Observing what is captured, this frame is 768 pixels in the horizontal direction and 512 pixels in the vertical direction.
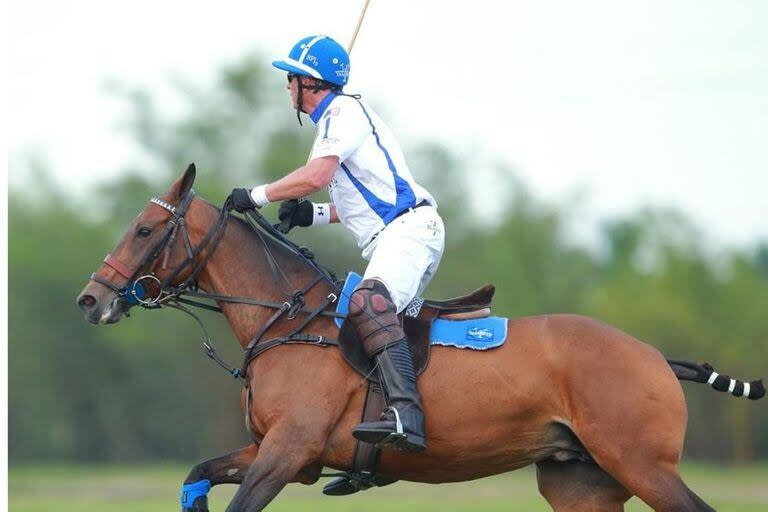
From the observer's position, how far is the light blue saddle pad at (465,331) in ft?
27.4

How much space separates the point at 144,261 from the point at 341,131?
1671 mm

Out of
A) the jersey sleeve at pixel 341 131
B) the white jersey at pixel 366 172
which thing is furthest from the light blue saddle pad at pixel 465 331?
the jersey sleeve at pixel 341 131

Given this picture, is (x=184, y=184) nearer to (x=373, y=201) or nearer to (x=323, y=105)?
(x=323, y=105)

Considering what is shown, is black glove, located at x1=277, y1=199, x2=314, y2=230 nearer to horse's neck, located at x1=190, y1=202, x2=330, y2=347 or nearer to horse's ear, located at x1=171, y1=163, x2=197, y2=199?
horse's neck, located at x1=190, y1=202, x2=330, y2=347

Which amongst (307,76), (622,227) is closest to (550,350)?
(307,76)

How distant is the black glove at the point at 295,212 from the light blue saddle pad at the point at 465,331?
85cm

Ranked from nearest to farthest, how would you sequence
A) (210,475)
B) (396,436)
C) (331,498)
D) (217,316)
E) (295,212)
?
1. (396,436)
2. (210,475)
3. (295,212)
4. (331,498)
5. (217,316)

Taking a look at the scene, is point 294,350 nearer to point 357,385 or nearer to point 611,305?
point 357,385

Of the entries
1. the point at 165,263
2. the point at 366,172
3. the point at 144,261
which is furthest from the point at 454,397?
the point at 144,261

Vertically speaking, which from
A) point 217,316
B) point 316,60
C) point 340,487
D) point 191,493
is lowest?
point 217,316

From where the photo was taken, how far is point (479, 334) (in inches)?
331

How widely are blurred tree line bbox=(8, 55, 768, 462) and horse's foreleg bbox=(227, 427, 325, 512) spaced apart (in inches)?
1270

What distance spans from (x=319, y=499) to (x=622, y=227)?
63.8 meters

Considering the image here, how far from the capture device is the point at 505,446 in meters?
8.36
